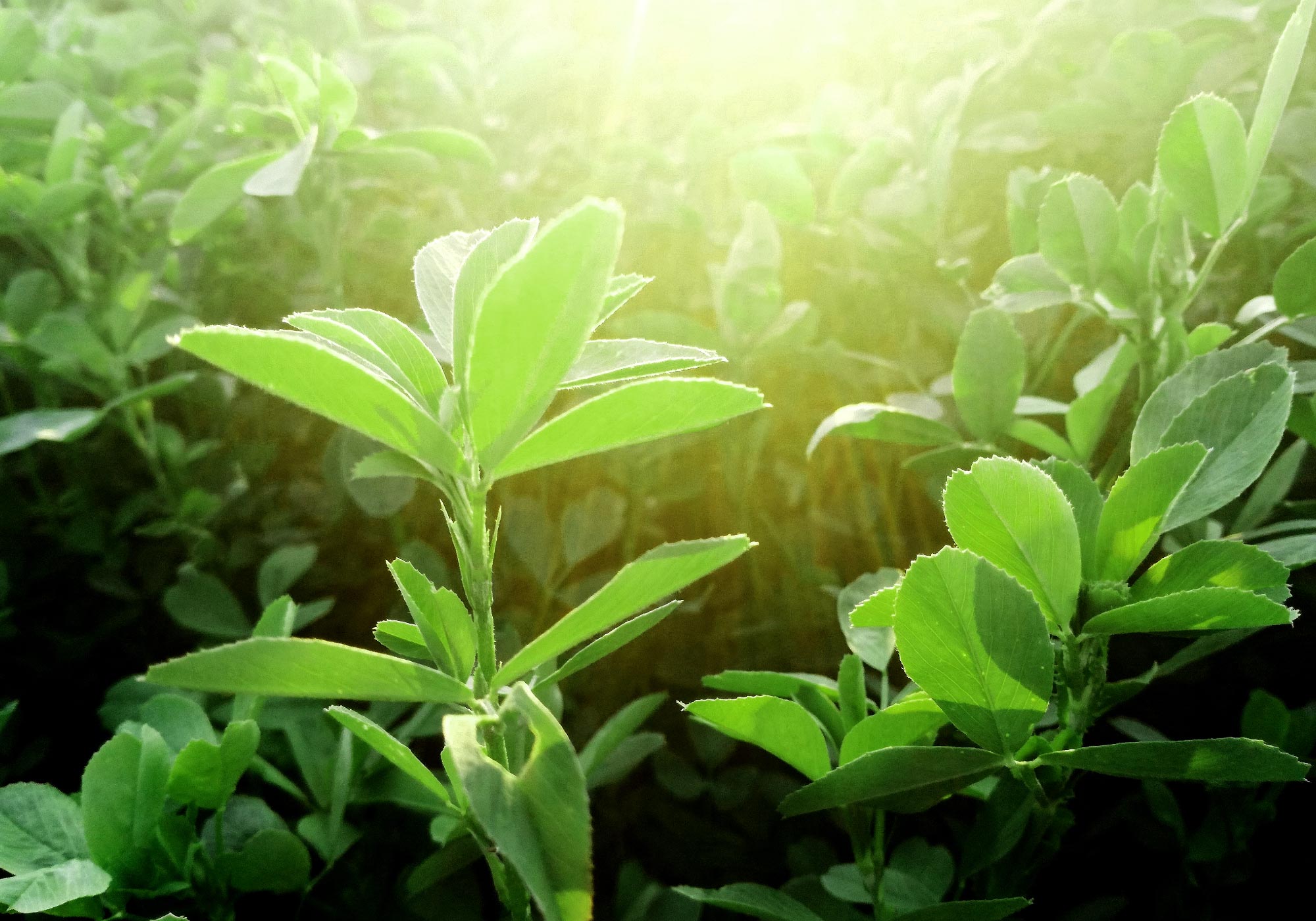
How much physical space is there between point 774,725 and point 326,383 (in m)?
0.30

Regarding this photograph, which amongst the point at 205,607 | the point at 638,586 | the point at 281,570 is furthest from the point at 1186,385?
the point at 205,607

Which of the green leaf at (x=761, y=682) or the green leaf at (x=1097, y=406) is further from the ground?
the green leaf at (x=1097, y=406)

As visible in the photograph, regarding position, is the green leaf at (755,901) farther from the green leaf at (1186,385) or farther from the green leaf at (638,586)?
the green leaf at (1186,385)

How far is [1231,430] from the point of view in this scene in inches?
18.8

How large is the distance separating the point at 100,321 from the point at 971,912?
1.14 m

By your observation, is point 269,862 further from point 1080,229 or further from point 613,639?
point 1080,229

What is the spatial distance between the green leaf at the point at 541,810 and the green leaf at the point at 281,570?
633 millimetres

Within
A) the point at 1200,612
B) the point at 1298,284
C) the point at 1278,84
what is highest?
the point at 1278,84

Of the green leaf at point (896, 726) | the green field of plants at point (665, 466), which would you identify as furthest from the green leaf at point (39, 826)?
the green leaf at point (896, 726)

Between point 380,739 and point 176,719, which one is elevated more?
point 380,739

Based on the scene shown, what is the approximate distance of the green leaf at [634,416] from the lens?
38 cm

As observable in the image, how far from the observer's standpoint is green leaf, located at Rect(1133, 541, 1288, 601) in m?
0.42

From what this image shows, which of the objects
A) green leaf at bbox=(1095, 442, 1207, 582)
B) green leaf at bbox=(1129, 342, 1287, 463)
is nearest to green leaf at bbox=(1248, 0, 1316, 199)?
green leaf at bbox=(1129, 342, 1287, 463)

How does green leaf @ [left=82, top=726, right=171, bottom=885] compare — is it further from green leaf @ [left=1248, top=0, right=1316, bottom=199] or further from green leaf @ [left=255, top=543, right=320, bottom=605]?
green leaf @ [left=1248, top=0, right=1316, bottom=199]
